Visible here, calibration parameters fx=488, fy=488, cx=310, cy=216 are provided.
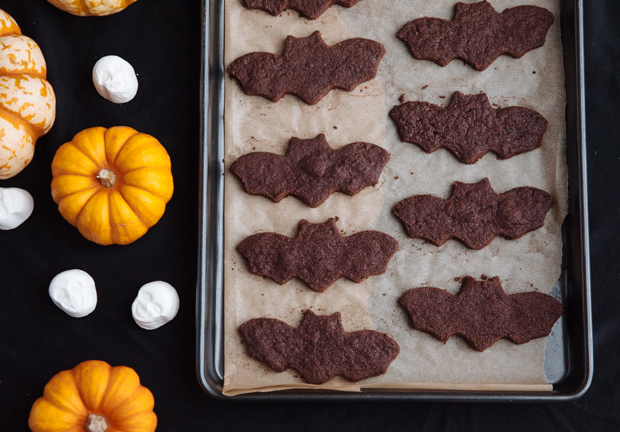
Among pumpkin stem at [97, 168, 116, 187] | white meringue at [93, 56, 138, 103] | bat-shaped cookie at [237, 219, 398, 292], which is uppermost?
white meringue at [93, 56, 138, 103]

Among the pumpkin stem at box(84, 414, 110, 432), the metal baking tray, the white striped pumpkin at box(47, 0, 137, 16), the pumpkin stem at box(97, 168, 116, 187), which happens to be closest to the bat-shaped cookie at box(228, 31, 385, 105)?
the metal baking tray

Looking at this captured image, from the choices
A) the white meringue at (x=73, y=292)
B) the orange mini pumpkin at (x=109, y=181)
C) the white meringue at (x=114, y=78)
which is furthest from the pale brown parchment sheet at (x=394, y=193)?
the white meringue at (x=73, y=292)

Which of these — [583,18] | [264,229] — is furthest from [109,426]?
[583,18]

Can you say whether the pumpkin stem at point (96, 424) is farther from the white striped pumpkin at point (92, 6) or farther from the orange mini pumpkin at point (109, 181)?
the white striped pumpkin at point (92, 6)

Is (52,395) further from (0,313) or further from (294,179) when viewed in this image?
(294,179)

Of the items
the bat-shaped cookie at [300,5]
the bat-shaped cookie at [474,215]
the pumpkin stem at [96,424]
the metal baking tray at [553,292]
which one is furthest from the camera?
the bat-shaped cookie at [300,5]

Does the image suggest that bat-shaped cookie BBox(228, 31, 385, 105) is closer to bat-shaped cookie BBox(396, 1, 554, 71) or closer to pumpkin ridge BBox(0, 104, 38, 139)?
bat-shaped cookie BBox(396, 1, 554, 71)

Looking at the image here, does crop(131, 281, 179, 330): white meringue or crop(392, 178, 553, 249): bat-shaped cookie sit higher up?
crop(392, 178, 553, 249): bat-shaped cookie
